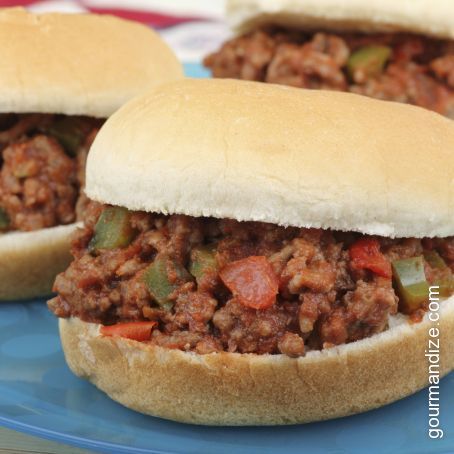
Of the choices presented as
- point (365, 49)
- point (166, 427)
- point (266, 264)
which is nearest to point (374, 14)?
point (365, 49)

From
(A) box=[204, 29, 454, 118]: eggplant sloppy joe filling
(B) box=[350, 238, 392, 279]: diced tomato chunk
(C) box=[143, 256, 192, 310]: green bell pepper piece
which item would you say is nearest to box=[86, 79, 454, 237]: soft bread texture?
(B) box=[350, 238, 392, 279]: diced tomato chunk

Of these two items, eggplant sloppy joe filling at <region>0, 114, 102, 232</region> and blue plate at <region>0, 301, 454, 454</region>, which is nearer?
blue plate at <region>0, 301, 454, 454</region>

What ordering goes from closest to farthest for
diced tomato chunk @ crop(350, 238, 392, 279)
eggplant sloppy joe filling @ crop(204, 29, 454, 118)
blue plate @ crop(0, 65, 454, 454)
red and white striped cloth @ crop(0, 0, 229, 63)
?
blue plate @ crop(0, 65, 454, 454) < diced tomato chunk @ crop(350, 238, 392, 279) < eggplant sloppy joe filling @ crop(204, 29, 454, 118) < red and white striped cloth @ crop(0, 0, 229, 63)

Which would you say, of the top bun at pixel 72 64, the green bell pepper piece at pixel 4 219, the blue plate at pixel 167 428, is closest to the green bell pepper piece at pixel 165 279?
the blue plate at pixel 167 428

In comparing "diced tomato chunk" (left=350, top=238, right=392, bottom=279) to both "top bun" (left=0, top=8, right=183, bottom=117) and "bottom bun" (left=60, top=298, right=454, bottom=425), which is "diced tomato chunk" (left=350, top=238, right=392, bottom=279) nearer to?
"bottom bun" (left=60, top=298, right=454, bottom=425)

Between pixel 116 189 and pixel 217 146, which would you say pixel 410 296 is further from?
pixel 116 189

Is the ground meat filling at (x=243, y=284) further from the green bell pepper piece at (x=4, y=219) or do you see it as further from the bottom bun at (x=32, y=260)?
the green bell pepper piece at (x=4, y=219)
